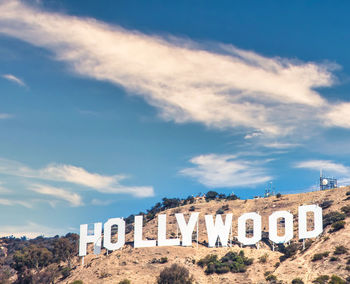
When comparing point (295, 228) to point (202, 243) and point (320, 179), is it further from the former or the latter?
point (320, 179)

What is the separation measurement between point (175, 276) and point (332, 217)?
30596 mm

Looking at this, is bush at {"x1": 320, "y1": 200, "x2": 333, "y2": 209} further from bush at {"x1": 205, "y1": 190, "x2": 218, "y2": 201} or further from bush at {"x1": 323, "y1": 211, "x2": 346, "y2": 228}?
bush at {"x1": 205, "y1": 190, "x2": 218, "y2": 201}

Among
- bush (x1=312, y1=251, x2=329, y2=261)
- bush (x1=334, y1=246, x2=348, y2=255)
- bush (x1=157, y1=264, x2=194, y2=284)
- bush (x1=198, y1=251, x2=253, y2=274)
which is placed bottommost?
bush (x1=157, y1=264, x2=194, y2=284)

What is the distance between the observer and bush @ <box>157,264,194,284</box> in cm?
6788

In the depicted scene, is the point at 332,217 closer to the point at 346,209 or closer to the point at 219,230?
the point at 346,209

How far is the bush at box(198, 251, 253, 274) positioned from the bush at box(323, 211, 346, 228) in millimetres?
15942

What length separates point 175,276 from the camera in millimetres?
68312

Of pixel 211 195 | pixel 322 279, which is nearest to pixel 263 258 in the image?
pixel 322 279

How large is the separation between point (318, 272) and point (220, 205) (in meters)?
52.6

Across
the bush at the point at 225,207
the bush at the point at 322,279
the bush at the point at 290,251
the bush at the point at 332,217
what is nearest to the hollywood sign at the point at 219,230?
the bush at the point at 290,251

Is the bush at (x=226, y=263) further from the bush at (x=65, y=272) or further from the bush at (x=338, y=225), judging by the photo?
the bush at (x=65, y=272)

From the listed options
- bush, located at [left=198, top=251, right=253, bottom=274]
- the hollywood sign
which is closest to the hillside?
bush, located at [left=198, top=251, right=253, bottom=274]

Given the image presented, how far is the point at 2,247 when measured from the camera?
15112cm

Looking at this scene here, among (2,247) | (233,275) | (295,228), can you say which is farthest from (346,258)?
(2,247)
